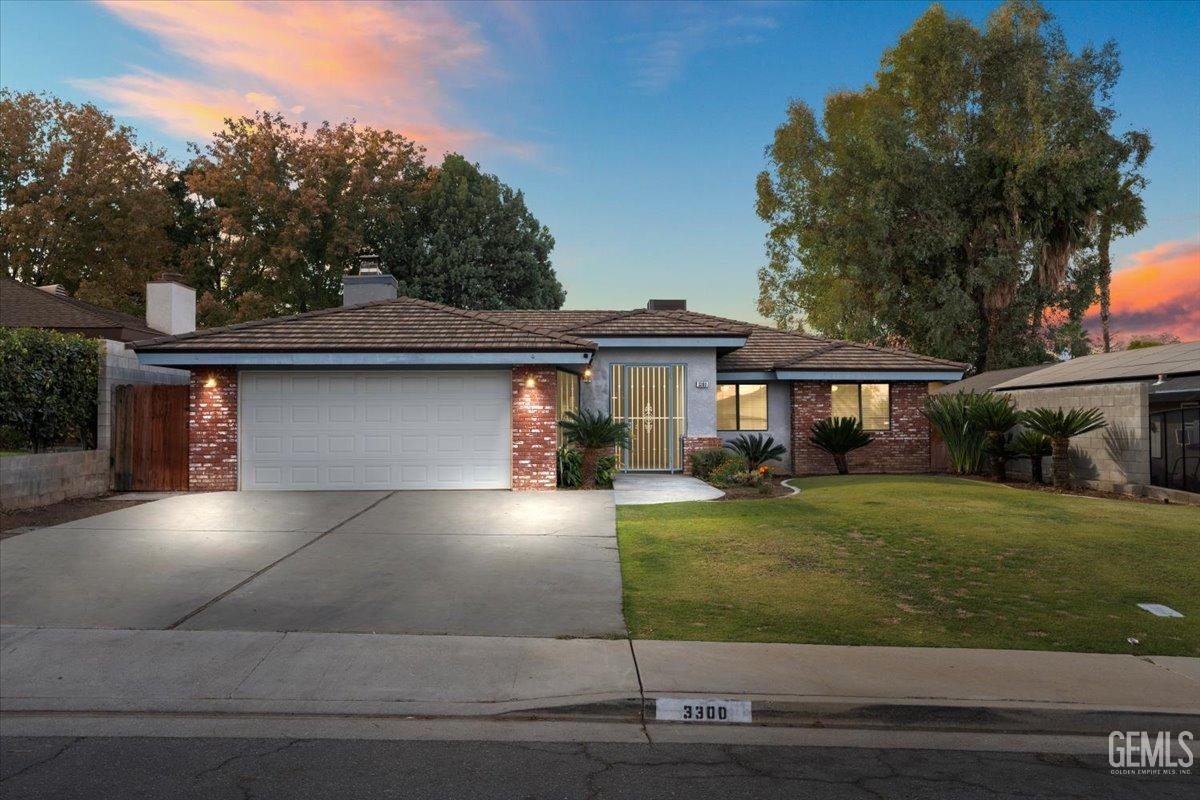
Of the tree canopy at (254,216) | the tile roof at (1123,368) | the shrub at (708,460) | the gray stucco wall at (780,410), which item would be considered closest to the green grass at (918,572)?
the tile roof at (1123,368)

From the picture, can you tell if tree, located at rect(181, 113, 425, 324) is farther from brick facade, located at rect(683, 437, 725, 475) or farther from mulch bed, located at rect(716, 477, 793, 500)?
mulch bed, located at rect(716, 477, 793, 500)

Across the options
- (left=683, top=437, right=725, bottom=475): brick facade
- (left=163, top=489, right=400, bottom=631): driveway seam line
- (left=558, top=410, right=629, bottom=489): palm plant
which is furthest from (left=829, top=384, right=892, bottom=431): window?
(left=163, top=489, right=400, bottom=631): driveway seam line

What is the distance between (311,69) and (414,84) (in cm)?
286

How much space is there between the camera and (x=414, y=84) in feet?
68.7

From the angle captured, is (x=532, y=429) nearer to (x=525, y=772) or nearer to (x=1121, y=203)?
(x=525, y=772)

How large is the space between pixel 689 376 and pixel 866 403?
5507 mm

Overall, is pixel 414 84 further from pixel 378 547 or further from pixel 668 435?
pixel 378 547

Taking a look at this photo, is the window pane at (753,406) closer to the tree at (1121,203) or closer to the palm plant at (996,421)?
the palm plant at (996,421)

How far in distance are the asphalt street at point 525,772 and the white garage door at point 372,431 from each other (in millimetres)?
11175

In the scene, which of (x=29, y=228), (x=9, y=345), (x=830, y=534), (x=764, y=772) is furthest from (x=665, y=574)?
(x=29, y=228)

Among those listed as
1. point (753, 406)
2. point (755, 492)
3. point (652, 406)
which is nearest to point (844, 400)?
point (753, 406)

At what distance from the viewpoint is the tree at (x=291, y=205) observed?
114 ft

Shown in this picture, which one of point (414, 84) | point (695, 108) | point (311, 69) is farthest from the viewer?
point (695, 108)

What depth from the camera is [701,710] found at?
5332 millimetres
